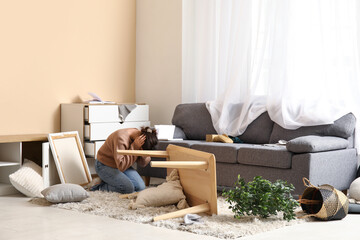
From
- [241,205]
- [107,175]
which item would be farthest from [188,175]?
[107,175]

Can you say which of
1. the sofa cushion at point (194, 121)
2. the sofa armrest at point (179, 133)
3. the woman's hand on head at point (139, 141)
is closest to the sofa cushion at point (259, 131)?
the sofa cushion at point (194, 121)

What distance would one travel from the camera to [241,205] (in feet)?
12.6

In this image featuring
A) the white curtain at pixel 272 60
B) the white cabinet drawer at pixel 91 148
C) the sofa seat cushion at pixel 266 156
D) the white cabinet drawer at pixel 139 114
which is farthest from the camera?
the white cabinet drawer at pixel 139 114

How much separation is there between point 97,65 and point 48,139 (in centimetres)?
156

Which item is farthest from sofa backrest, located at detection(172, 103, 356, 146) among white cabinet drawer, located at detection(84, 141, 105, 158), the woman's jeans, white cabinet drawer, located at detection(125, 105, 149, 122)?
the woman's jeans

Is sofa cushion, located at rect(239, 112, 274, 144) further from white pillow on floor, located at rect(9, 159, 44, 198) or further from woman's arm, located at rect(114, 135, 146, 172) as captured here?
white pillow on floor, located at rect(9, 159, 44, 198)

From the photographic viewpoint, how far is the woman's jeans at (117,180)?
5070 millimetres

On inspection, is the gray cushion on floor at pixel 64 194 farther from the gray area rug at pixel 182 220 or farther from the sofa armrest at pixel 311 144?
the sofa armrest at pixel 311 144

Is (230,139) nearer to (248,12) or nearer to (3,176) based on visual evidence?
(248,12)

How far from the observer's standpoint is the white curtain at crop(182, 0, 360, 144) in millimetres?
5203

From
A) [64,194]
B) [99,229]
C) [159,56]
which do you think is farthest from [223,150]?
[159,56]

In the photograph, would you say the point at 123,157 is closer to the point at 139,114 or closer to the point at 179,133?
the point at 179,133

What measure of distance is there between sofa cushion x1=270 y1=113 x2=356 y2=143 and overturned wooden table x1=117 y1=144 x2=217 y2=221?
1.37 m

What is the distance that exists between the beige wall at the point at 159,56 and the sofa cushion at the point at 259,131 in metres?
1.28
